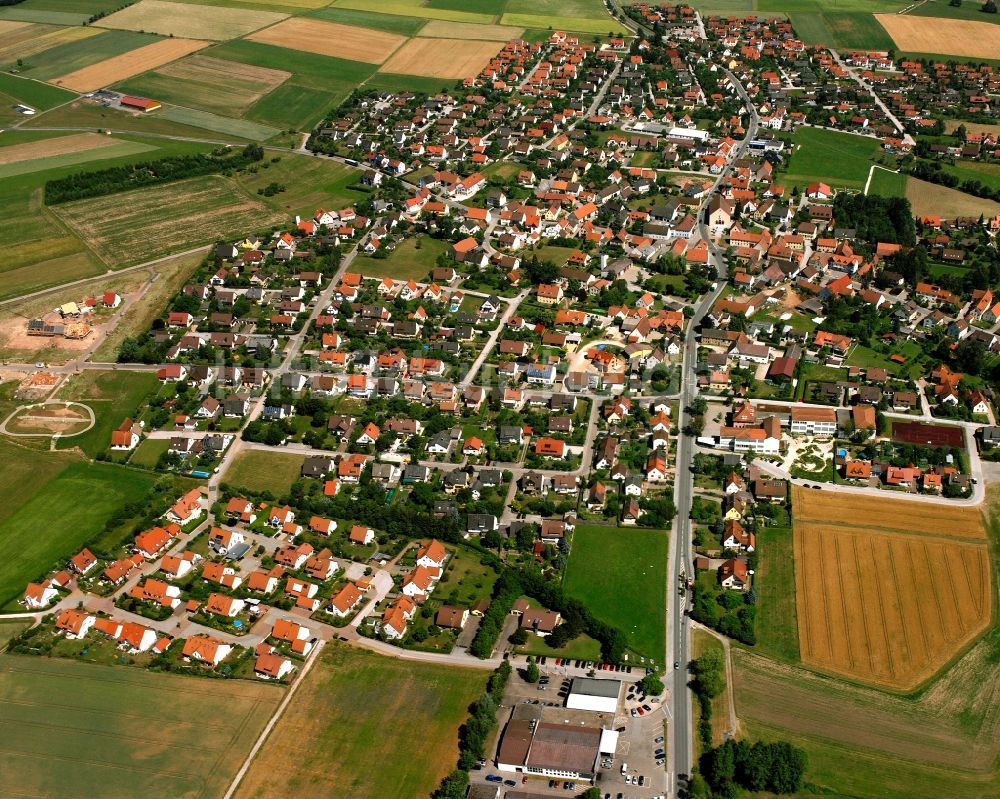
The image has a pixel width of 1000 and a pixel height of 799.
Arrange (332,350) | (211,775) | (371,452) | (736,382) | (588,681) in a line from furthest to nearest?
(332,350), (736,382), (371,452), (588,681), (211,775)

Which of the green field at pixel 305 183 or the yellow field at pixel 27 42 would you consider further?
the yellow field at pixel 27 42

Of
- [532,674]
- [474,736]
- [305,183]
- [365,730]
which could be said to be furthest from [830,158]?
[365,730]

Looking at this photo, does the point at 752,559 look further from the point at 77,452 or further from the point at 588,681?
the point at 77,452

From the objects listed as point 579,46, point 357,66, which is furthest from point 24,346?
point 579,46

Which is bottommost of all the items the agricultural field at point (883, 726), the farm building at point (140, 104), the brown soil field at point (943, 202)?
the agricultural field at point (883, 726)

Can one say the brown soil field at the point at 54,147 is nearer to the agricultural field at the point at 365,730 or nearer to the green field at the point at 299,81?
the green field at the point at 299,81

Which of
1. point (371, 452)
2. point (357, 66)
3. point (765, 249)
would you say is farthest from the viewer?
point (357, 66)

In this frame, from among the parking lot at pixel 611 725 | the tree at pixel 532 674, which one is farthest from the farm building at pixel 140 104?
the tree at pixel 532 674

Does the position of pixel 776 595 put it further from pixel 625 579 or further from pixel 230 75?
pixel 230 75
